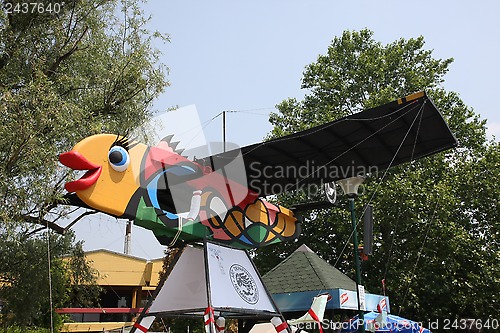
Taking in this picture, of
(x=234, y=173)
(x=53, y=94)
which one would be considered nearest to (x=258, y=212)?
(x=234, y=173)

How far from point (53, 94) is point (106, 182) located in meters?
4.33

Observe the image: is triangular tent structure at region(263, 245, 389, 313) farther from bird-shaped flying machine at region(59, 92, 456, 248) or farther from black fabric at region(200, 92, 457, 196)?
black fabric at region(200, 92, 457, 196)

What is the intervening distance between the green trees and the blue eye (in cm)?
219

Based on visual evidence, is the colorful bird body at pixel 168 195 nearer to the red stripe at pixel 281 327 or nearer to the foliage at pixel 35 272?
the red stripe at pixel 281 327

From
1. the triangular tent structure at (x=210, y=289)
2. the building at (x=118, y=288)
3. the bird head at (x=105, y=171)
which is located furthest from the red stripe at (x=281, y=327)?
the building at (x=118, y=288)

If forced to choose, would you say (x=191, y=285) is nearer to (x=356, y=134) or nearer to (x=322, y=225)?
(x=356, y=134)

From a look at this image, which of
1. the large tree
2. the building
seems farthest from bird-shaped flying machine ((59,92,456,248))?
the building

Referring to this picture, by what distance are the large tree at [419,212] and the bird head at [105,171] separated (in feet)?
36.6

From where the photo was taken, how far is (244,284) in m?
7.94

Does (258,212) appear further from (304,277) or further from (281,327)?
(304,277)

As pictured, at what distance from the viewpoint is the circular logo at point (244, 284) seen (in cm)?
774

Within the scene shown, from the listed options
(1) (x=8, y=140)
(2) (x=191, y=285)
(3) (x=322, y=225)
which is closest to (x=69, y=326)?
(3) (x=322, y=225)

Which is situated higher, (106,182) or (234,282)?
(106,182)

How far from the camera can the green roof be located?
507 inches
